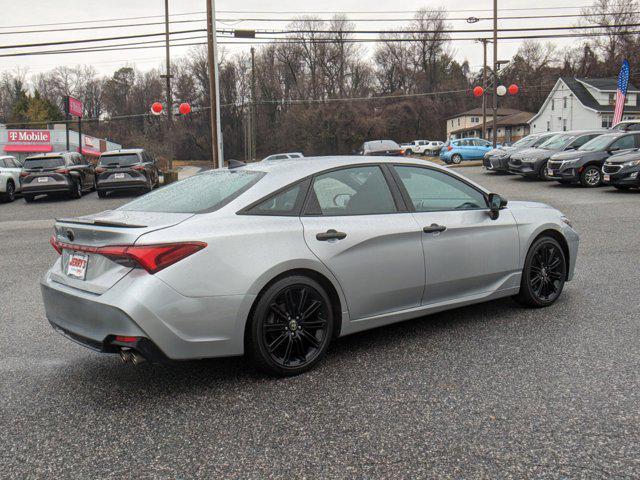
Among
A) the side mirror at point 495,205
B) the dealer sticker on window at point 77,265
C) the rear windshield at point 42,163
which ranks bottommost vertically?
the dealer sticker on window at point 77,265

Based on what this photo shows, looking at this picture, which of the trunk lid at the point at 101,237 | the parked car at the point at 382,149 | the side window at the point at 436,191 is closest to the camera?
the trunk lid at the point at 101,237

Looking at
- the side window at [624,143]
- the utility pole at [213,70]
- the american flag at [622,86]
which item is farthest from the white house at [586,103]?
the utility pole at [213,70]

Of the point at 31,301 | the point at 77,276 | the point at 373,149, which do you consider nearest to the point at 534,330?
the point at 77,276

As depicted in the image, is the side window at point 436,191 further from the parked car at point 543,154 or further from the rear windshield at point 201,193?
the parked car at point 543,154

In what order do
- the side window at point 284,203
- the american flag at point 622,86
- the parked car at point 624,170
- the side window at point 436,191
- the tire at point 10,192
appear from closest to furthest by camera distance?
the side window at point 284,203 < the side window at point 436,191 < the parked car at point 624,170 < the tire at point 10,192 < the american flag at point 622,86

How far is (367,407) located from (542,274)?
274cm

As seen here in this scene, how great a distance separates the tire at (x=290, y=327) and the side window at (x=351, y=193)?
0.59 m

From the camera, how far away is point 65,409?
3.55m

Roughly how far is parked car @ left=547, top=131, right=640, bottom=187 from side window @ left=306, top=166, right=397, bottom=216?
15494mm

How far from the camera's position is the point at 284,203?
4.04 metres

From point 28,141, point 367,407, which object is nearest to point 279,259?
point 367,407

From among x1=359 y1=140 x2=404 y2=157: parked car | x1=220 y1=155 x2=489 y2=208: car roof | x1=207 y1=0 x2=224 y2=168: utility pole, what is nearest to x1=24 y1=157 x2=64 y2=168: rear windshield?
x1=207 y1=0 x2=224 y2=168: utility pole

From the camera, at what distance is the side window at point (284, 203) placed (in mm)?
3926

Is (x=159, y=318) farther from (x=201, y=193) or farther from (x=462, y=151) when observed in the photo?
(x=462, y=151)
